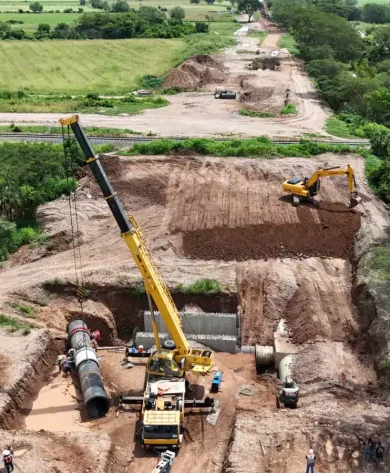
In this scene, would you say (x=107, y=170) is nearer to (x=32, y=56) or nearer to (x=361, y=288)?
(x=361, y=288)

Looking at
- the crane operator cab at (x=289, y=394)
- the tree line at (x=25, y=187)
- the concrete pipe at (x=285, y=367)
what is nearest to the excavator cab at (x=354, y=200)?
the concrete pipe at (x=285, y=367)

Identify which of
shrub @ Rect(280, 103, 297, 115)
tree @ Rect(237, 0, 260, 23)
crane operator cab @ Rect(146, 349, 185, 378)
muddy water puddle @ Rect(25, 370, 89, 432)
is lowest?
muddy water puddle @ Rect(25, 370, 89, 432)

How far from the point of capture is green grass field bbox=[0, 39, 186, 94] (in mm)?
84438

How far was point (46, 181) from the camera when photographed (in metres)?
43.0

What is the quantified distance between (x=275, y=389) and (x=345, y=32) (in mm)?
77770

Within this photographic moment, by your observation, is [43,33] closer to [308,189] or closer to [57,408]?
[308,189]

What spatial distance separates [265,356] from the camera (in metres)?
28.8

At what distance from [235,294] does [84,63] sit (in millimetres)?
77360

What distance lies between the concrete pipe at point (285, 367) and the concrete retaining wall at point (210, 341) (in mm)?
2667

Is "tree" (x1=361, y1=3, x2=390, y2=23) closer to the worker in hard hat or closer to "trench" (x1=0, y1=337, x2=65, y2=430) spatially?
the worker in hard hat

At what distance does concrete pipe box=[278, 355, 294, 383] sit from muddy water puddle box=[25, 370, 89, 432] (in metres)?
9.05

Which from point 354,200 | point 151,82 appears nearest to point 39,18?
point 151,82

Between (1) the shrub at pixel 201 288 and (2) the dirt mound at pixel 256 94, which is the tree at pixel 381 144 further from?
(2) the dirt mound at pixel 256 94

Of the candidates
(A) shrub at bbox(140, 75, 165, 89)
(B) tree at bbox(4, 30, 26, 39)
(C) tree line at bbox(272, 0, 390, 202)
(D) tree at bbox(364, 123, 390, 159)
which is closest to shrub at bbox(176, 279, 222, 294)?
(C) tree line at bbox(272, 0, 390, 202)
